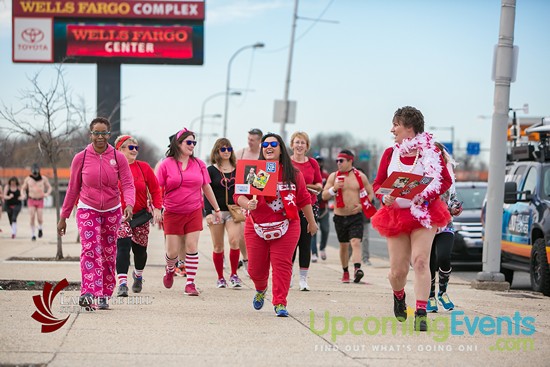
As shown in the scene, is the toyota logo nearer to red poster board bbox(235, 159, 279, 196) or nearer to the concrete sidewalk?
the concrete sidewalk

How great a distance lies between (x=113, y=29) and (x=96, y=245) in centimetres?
2288

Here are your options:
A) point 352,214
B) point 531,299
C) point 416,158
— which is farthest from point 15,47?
point 416,158

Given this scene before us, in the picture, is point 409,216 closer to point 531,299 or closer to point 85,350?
point 85,350

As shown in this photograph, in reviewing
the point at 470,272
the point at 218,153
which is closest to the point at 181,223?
the point at 218,153

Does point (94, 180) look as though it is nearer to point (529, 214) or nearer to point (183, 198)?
point (183, 198)

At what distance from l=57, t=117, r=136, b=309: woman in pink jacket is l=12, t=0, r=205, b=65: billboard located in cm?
2205

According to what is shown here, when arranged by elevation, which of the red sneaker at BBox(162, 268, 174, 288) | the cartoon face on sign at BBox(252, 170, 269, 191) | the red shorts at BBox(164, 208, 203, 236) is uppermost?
the cartoon face on sign at BBox(252, 170, 269, 191)

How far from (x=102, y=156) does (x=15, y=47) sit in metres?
23.1

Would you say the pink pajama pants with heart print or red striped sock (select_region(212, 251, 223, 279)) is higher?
the pink pajama pants with heart print

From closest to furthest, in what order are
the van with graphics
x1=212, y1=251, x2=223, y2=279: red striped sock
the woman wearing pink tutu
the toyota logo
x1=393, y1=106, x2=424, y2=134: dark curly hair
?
1. the woman wearing pink tutu
2. x1=393, y1=106, x2=424, y2=134: dark curly hair
3. x1=212, y1=251, x2=223, y2=279: red striped sock
4. the van with graphics
5. the toyota logo

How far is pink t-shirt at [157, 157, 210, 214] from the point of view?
1145cm

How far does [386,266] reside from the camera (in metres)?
18.8

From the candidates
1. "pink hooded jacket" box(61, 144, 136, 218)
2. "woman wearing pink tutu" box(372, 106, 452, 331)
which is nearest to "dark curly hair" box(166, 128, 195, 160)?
"pink hooded jacket" box(61, 144, 136, 218)

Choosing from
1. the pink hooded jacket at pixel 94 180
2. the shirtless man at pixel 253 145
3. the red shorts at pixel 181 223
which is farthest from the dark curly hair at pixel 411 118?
the shirtless man at pixel 253 145
